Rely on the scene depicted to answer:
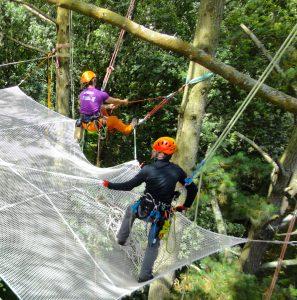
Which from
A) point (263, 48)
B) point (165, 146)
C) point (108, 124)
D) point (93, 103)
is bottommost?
point (108, 124)

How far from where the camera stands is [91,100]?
4.75m

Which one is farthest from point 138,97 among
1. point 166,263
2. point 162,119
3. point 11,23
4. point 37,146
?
point 166,263

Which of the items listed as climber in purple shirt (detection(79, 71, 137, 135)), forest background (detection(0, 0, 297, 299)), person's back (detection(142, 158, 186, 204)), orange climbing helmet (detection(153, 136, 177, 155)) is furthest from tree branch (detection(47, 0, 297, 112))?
climber in purple shirt (detection(79, 71, 137, 135))

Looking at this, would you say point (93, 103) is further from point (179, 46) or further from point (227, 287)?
point (227, 287)

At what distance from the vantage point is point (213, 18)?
365 centimetres

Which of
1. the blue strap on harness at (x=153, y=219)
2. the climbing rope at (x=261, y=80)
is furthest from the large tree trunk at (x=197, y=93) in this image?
the climbing rope at (x=261, y=80)

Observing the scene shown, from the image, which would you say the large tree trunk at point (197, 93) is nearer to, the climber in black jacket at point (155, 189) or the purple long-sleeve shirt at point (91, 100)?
the climber in black jacket at point (155, 189)

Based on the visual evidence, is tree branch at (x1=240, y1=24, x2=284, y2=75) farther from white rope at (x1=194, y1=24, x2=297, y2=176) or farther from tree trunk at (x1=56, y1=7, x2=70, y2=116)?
tree trunk at (x1=56, y1=7, x2=70, y2=116)

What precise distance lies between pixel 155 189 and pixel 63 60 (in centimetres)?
356

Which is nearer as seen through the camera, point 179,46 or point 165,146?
point 179,46

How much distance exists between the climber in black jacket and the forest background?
1496 millimetres

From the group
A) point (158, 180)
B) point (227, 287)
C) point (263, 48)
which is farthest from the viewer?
point (227, 287)

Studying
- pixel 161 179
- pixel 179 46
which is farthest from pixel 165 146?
pixel 179 46

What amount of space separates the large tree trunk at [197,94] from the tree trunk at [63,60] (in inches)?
104
